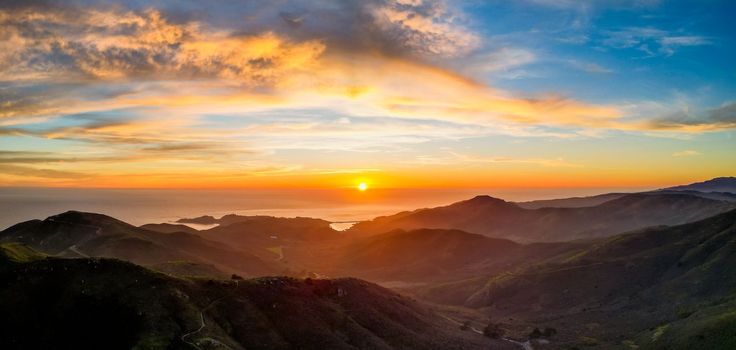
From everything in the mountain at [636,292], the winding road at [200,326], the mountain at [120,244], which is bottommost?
the mountain at [636,292]

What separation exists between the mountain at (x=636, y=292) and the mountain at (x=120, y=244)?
84115 millimetres

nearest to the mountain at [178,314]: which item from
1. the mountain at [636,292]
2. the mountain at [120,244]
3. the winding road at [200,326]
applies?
the winding road at [200,326]

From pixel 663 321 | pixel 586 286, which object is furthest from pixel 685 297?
pixel 586 286

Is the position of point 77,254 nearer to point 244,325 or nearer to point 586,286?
point 244,325

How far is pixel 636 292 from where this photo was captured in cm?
11906

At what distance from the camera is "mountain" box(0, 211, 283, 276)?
155000mm

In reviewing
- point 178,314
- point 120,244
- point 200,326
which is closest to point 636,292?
point 200,326

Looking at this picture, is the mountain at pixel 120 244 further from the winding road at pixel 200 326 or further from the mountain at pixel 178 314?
the winding road at pixel 200 326

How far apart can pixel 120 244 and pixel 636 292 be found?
161615mm

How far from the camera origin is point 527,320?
380 ft

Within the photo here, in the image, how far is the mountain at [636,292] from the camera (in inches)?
3297

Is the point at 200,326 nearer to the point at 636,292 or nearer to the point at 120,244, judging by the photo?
the point at 636,292

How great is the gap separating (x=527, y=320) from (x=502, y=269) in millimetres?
66249

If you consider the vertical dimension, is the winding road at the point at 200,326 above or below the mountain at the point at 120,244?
→ below
